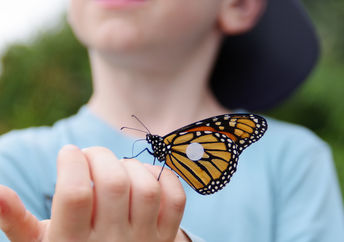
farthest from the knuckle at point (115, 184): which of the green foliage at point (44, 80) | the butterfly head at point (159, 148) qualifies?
the green foliage at point (44, 80)

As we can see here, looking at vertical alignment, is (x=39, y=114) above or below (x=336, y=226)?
above

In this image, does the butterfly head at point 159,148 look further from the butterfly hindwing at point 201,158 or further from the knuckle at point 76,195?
the knuckle at point 76,195

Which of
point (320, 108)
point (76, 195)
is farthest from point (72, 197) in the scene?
point (320, 108)

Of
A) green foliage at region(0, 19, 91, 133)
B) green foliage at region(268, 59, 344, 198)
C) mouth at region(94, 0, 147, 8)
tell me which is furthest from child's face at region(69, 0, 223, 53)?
green foliage at region(268, 59, 344, 198)

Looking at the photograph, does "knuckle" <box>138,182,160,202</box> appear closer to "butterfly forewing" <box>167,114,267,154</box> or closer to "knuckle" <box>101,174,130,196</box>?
"knuckle" <box>101,174,130,196</box>

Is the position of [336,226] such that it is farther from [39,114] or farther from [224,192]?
[39,114]

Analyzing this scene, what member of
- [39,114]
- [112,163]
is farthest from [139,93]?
[39,114]

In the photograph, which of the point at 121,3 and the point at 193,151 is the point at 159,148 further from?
the point at 121,3
